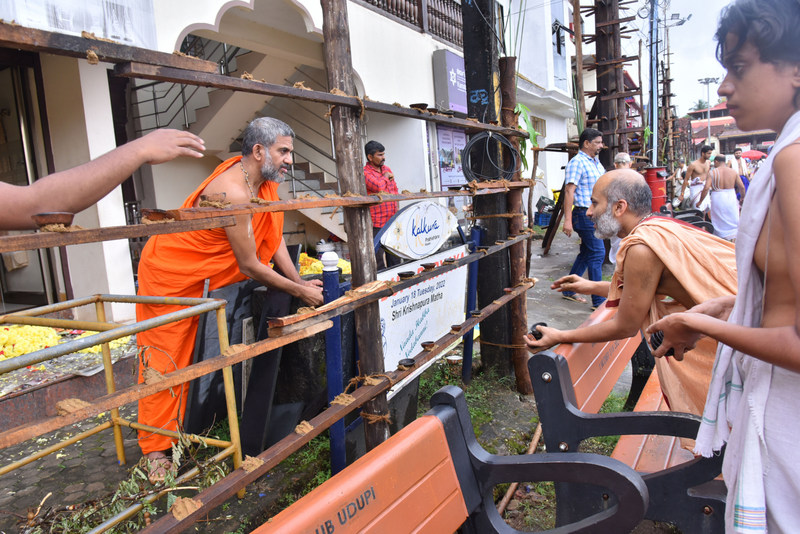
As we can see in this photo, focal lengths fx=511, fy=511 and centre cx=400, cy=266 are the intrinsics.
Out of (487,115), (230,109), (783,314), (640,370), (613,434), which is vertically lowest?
(640,370)

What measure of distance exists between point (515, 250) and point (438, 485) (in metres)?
2.70

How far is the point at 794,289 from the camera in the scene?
1.10 metres

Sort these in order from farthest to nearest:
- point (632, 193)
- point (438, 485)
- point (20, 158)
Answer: point (20, 158)
point (632, 193)
point (438, 485)

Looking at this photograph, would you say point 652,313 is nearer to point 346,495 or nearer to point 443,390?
point 443,390

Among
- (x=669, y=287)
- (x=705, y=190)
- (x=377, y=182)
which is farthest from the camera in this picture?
(x=705, y=190)

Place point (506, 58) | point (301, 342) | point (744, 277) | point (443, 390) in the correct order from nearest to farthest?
point (744, 277) < point (443, 390) < point (301, 342) < point (506, 58)

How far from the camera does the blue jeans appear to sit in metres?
5.84

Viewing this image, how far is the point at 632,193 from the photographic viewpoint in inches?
100

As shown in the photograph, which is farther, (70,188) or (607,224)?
(607,224)

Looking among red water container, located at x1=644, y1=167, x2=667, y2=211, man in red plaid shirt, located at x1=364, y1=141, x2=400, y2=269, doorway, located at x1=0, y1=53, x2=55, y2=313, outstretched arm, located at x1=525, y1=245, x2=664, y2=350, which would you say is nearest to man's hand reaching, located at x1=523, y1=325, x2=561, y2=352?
outstretched arm, located at x1=525, y1=245, x2=664, y2=350

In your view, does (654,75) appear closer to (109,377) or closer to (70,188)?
(109,377)

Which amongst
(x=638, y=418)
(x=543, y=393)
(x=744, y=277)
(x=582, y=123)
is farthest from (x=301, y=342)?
(x=582, y=123)

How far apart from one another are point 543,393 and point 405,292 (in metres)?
1.06

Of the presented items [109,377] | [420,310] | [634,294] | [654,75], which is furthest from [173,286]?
[654,75]
